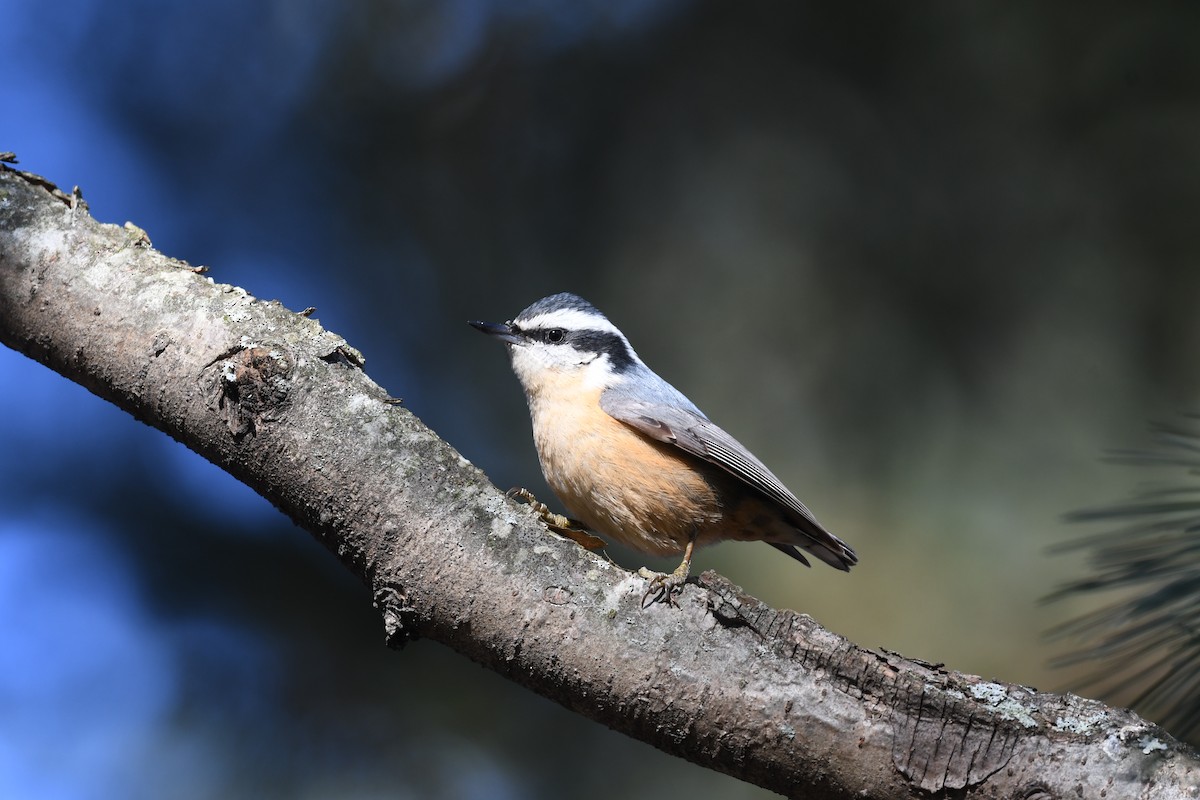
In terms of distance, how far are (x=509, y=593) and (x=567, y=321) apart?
182 cm

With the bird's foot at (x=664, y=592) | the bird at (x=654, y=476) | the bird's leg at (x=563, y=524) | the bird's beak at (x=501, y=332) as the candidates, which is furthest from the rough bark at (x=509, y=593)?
the bird's beak at (x=501, y=332)

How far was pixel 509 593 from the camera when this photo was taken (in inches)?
69.2

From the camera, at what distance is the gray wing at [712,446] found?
290 centimetres

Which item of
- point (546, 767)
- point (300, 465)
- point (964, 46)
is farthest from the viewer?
point (964, 46)

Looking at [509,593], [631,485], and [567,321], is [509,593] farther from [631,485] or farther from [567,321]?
[567,321]

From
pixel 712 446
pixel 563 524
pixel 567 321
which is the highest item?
pixel 567 321

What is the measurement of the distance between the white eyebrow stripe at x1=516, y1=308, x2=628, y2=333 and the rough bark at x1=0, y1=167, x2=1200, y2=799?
4.87ft

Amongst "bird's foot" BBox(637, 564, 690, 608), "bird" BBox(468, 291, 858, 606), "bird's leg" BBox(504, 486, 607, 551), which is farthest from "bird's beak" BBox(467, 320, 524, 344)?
"bird's foot" BBox(637, 564, 690, 608)

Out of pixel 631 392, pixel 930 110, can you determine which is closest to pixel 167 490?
pixel 631 392

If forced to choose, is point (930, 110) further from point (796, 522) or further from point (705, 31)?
point (796, 522)

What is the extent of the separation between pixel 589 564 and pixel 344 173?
399cm

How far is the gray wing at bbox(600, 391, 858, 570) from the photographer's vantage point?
2.90 meters

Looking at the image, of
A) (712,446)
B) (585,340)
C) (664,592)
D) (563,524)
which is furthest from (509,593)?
(585,340)

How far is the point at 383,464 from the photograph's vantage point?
185cm
